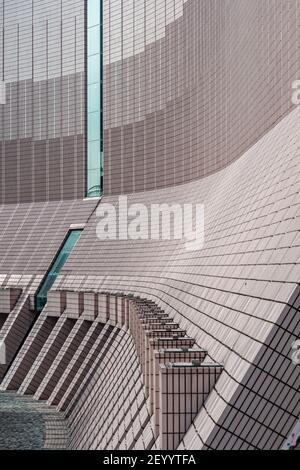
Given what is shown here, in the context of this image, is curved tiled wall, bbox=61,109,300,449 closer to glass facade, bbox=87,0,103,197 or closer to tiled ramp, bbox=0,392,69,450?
tiled ramp, bbox=0,392,69,450

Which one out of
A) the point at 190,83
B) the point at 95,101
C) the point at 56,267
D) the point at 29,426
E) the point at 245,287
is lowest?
the point at 29,426

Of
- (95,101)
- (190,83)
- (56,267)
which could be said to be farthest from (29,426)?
(95,101)

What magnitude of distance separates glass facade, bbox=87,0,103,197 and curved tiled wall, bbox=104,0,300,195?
24.5 inches

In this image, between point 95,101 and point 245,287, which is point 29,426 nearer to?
point 245,287

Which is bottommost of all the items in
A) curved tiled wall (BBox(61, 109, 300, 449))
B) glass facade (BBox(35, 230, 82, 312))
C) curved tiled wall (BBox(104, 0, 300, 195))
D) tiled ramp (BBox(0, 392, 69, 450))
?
tiled ramp (BBox(0, 392, 69, 450))

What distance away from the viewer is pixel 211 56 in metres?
34.9

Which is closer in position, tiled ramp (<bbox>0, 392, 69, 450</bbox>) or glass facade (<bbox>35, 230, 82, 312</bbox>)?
tiled ramp (<bbox>0, 392, 69, 450</bbox>)

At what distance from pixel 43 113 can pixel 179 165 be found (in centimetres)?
1191

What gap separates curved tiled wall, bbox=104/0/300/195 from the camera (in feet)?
86.3

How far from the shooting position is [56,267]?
44156 millimetres

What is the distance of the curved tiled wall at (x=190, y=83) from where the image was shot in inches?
1035

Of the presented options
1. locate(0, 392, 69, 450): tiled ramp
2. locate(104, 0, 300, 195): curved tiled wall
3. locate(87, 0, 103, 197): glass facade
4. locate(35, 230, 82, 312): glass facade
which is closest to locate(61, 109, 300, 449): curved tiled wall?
locate(104, 0, 300, 195): curved tiled wall

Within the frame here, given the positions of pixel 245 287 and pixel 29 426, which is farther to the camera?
pixel 29 426

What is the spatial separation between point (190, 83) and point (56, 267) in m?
11.2
